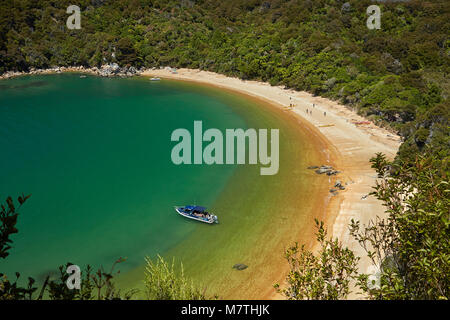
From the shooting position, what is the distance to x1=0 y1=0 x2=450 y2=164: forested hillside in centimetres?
7744

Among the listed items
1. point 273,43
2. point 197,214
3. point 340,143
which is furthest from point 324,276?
point 273,43

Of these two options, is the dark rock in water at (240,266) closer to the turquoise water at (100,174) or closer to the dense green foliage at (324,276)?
the turquoise water at (100,174)

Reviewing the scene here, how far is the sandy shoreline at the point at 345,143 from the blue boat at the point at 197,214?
1274 cm

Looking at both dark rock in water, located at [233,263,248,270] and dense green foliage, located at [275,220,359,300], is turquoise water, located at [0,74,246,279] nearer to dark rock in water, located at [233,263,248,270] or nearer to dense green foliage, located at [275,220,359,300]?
dark rock in water, located at [233,263,248,270]

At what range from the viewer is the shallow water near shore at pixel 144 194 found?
1329 inches

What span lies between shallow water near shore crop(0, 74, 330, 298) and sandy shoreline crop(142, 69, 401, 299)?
11.4 ft

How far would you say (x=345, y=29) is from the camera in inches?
4673

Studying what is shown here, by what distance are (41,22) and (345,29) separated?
12246 cm

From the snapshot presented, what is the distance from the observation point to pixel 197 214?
39688mm

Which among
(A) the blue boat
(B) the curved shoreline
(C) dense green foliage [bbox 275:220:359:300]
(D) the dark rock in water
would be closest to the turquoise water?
(A) the blue boat

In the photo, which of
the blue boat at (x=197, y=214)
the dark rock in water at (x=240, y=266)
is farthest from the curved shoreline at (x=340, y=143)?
the blue boat at (x=197, y=214)

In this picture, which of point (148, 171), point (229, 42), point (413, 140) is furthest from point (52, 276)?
point (229, 42)

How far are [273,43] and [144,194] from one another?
276 ft
